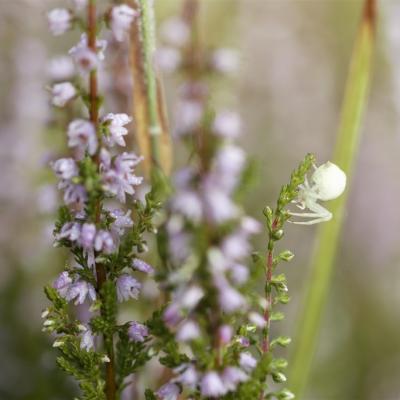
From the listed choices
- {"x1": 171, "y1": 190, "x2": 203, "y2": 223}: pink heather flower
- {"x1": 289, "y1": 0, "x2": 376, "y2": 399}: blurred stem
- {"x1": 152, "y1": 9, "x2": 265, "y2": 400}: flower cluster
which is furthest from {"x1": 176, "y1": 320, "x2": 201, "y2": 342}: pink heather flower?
{"x1": 289, "y1": 0, "x2": 376, "y2": 399}: blurred stem

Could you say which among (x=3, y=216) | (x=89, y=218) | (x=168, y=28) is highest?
(x=168, y=28)

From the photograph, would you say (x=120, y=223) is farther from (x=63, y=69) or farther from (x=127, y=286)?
(x=63, y=69)

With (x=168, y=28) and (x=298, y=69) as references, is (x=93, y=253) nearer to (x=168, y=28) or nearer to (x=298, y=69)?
(x=168, y=28)

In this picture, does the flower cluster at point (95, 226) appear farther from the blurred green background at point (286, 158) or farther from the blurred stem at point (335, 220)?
the blurred green background at point (286, 158)

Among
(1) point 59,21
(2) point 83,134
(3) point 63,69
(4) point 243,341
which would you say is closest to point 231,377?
(4) point 243,341

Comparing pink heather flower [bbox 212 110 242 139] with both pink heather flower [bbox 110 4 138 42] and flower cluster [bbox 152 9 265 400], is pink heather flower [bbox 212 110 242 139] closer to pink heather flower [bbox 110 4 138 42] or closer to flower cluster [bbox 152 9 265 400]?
flower cluster [bbox 152 9 265 400]

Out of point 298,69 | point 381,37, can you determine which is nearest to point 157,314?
point 381,37
